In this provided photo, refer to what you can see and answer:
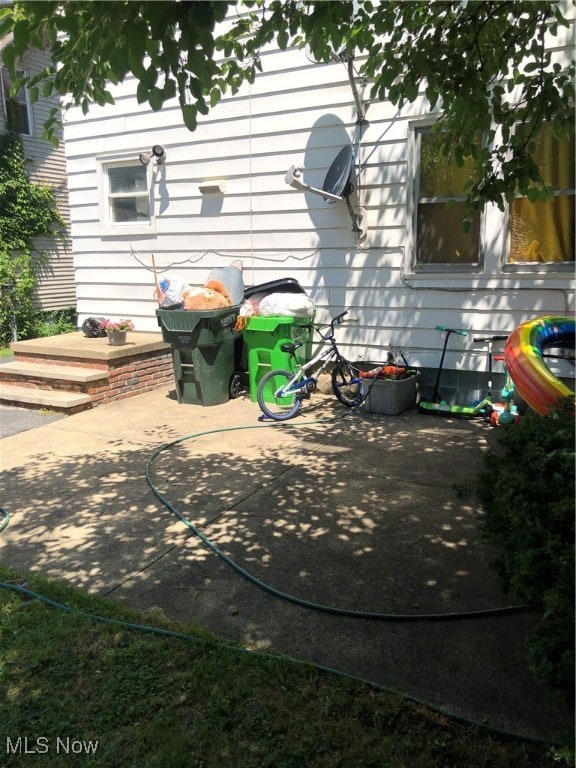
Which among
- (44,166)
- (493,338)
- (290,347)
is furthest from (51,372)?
(44,166)

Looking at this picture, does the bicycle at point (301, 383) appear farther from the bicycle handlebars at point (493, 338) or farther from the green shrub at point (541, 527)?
the green shrub at point (541, 527)

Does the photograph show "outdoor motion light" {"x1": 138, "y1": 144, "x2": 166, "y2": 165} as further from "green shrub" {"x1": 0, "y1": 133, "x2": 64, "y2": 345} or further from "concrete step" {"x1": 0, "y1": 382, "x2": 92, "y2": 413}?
"green shrub" {"x1": 0, "y1": 133, "x2": 64, "y2": 345}

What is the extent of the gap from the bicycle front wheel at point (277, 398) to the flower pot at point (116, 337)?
2.14 meters

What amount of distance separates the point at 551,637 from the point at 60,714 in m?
1.89

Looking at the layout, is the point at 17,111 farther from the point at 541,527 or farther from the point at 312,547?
the point at 541,527

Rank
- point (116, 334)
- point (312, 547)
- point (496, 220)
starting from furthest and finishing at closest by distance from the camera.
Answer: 1. point (116, 334)
2. point (496, 220)
3. point (312, 547)

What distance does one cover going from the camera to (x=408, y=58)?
386cm

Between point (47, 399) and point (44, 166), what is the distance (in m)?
10.5

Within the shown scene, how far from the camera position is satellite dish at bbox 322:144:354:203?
702cm

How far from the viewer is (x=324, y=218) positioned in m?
7.64

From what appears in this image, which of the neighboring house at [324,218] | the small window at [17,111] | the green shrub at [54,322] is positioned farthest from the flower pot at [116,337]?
the small window at [17,111]

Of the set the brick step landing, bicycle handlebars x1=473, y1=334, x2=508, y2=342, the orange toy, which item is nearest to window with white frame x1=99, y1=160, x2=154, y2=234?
the brick step landing

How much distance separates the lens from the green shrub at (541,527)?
76.5 inches

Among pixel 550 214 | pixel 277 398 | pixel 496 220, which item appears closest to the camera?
pixel 550 214
